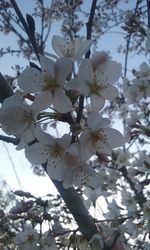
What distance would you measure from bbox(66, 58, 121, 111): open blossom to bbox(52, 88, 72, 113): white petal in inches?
2.0

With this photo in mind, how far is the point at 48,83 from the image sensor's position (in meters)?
1.64

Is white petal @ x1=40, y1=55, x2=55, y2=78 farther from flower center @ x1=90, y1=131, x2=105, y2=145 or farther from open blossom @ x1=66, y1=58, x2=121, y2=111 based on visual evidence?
flower center @ x1=90, y1=131, x2=105, y2=145

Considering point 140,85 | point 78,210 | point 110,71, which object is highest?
point 110,71

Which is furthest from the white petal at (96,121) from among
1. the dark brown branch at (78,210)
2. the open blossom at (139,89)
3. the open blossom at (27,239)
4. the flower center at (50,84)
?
the open blossom at (139,89)

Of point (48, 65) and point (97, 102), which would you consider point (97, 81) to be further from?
point (48, 65)

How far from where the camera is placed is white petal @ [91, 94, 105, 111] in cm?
163

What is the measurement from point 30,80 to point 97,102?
0.31 m

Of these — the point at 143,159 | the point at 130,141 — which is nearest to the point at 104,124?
the point at 130,141

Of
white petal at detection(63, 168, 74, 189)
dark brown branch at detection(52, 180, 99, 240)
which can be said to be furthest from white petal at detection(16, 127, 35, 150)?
dark brown branch at detection(52, 180, 99, 240)

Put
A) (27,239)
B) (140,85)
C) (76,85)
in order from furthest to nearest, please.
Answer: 1. (140,85)
2. (27,239)
3. (76,85)

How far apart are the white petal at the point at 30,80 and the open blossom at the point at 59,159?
17cm

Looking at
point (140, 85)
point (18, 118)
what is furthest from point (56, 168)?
point (140, 85)

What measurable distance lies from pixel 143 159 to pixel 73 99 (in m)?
3.92

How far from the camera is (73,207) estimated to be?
6.89 feet
